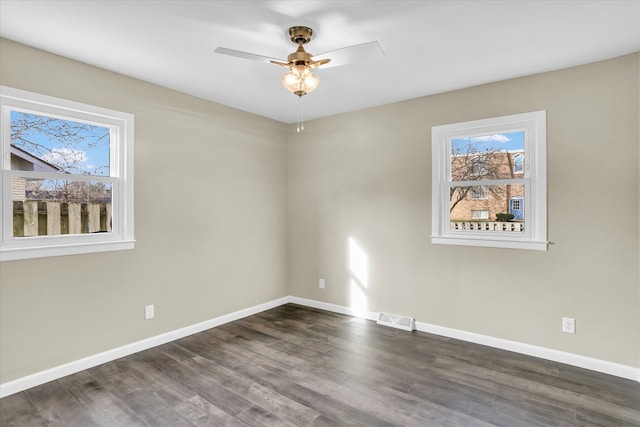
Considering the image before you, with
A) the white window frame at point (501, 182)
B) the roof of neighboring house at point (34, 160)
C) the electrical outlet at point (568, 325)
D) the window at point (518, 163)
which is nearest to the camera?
the roof of neighboring house at point (34, 160)

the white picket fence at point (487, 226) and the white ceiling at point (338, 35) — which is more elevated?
Result: the white ceiling at point (338, 35)

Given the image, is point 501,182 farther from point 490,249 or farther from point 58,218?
point 58,218

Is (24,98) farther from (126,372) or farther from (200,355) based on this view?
(200,355)

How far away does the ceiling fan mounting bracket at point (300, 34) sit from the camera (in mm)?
2262

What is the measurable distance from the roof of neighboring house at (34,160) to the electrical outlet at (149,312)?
142 centimetres

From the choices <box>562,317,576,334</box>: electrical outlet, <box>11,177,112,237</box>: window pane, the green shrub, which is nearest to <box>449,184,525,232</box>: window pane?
the green shrub

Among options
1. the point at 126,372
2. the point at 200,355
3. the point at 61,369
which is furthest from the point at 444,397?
the point at 61,369

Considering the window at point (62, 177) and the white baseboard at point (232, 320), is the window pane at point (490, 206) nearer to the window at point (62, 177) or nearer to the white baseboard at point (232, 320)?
the white baseboard at point (232, 320)

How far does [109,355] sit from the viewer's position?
2965 mm

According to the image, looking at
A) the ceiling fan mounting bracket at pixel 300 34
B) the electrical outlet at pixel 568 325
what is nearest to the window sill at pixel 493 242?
the electrical outlet at pixel 568 325

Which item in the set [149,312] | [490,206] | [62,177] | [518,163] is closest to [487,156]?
[518,163]

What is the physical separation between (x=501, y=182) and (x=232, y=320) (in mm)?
3270

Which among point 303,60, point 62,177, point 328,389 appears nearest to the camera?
point 303,60

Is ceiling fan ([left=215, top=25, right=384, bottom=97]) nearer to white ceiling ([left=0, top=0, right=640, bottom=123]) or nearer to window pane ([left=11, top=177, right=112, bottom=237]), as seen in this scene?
white ceiling ([left=0, top=0, right=640, bottom=123])
